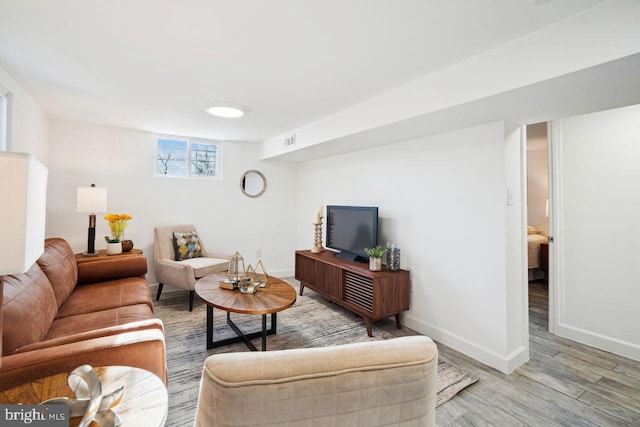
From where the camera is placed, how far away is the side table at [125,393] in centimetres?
90

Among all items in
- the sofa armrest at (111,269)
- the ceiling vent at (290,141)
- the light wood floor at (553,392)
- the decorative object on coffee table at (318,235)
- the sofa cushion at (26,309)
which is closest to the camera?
the sofa cushion at (26,309)

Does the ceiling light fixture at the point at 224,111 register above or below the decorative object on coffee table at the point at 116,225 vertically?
above

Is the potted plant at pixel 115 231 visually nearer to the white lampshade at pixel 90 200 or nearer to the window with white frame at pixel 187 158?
the white lampshade at pixel 90 200

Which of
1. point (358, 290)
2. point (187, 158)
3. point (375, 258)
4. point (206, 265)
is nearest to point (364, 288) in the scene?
point (358, 290)

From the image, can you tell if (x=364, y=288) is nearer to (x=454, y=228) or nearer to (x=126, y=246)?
(x=454, y=228)

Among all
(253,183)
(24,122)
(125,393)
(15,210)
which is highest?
(24,122)

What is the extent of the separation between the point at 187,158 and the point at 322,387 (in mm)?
4295

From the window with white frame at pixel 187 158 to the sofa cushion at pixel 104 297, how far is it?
188 cm

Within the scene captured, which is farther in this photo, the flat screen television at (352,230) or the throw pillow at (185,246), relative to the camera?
the throw pillow at (185,246)

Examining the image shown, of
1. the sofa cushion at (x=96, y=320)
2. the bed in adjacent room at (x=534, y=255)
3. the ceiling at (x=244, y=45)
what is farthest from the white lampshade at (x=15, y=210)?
the bed in adjacent room at (x=534, y=255)

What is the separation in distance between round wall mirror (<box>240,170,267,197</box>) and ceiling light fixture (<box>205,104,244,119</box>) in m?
1.70

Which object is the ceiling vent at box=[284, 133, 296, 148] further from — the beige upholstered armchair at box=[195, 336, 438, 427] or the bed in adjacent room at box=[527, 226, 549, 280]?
the bed in adjacent room at box=[527, 226, 549, 280]

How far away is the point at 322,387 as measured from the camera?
0.67m

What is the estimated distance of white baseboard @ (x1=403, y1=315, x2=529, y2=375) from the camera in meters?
2.21
